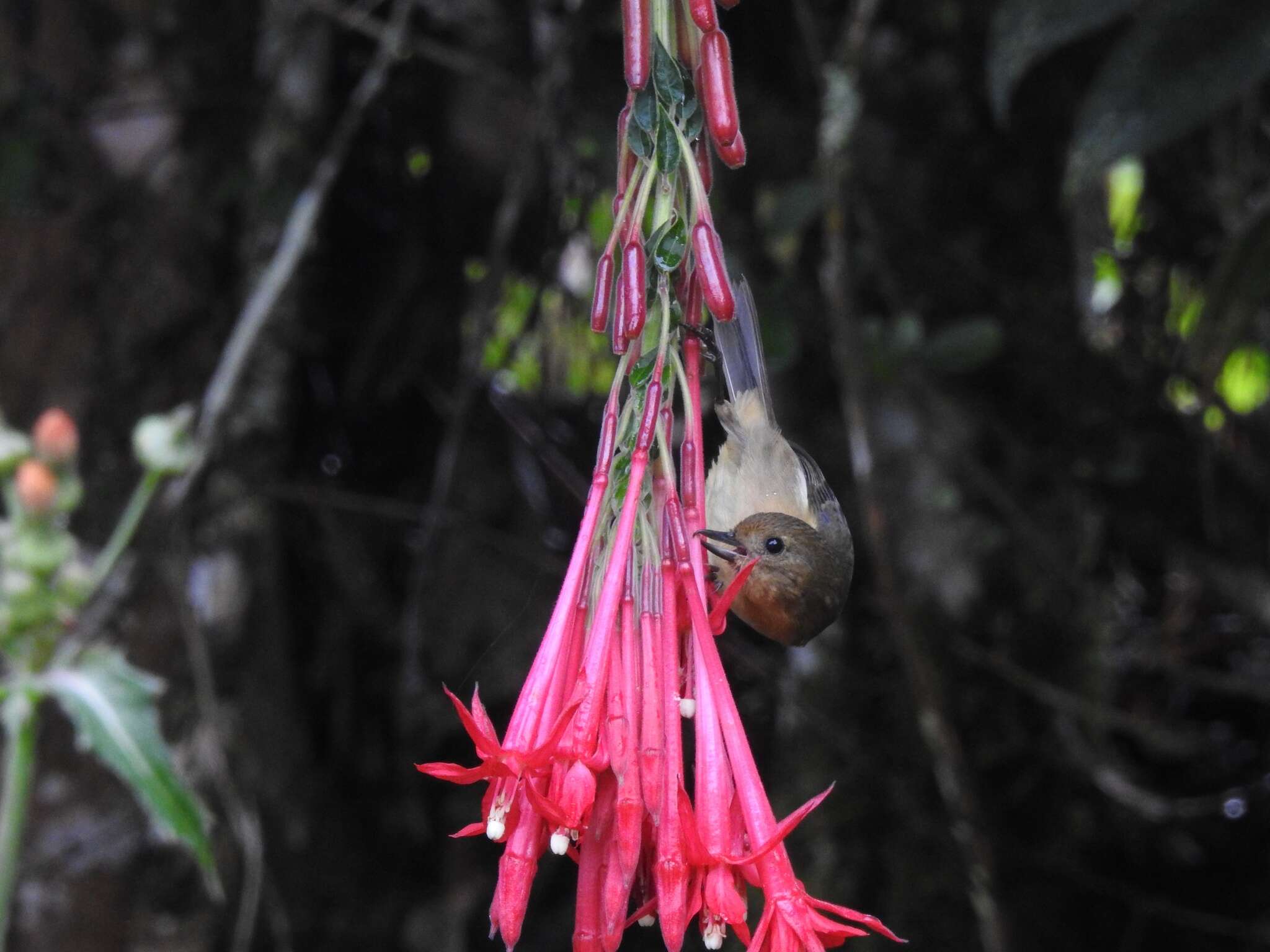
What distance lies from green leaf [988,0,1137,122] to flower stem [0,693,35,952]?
1.57 m

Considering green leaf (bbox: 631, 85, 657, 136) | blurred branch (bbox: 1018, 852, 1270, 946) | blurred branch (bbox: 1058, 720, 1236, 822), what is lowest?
blurred branch (bbox: 1018, 852, 1270, 946)

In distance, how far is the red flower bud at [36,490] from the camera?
145 centimetres

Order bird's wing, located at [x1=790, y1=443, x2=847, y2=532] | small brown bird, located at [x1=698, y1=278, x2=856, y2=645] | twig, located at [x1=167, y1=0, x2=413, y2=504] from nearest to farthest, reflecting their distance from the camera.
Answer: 1. small brown bird, located at [x1=698, y1=278, x2=856, y2=645]
2. bird's wing, located at [x1=790, y1=443, x2=847, y2=532]
3. twig, located at [x1=167, y1=0, x2=413, y2=504]

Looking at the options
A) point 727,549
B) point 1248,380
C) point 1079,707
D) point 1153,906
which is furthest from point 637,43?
point 1248,380

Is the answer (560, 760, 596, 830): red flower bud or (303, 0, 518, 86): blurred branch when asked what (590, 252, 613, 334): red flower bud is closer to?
(560, 760, 596, 830): red flower bud

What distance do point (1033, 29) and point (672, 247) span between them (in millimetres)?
1216

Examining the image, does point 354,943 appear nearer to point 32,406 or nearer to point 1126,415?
point 32,406

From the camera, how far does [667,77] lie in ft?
2.66

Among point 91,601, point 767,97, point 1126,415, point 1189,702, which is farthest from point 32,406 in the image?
point 1189,702

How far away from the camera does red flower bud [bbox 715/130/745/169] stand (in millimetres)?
830

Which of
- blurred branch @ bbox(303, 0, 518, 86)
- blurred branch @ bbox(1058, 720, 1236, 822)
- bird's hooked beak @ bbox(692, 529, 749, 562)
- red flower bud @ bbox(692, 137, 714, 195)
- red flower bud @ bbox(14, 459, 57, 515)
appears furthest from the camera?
blurred branch @ bbox(1058, 720, 1236, 822)

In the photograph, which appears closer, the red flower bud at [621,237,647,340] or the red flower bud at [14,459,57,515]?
Answer: the red flower bud at [621,237,647,340]

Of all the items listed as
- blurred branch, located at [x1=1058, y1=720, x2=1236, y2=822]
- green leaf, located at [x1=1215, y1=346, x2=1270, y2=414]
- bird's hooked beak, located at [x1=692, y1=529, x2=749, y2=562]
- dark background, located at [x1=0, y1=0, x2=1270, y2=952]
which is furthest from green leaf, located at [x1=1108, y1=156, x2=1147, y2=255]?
bird's hooked beak, located at [x1=692, y1=529, x2=749, y2=562]

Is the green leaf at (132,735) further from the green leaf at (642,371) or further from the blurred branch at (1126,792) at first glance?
the blurred branch at (1126,792)
